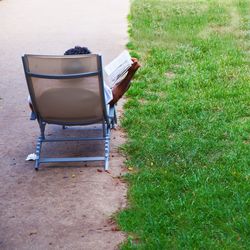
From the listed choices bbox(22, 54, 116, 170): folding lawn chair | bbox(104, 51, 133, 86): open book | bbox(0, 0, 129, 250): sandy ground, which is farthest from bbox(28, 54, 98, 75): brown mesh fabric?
bbox(0, 0, 129, 250): sandy ground

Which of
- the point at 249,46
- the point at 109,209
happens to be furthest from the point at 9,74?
the point at 109,209

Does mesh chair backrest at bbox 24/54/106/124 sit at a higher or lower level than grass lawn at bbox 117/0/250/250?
higher

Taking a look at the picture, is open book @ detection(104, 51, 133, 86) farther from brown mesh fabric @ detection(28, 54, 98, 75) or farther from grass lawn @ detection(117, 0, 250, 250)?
grass lawn @ detection(117, 0, 250, 250)

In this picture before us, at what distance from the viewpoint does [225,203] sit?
4535mm

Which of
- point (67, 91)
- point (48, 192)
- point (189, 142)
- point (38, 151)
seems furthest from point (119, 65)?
point (48, 192)

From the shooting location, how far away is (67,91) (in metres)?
5.26

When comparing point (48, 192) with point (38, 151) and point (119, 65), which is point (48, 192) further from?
point (119, 65)

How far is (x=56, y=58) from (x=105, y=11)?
9.91 meters

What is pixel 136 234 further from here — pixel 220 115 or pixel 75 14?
pixel 75 14

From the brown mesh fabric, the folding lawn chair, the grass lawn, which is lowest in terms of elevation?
the grass lawn

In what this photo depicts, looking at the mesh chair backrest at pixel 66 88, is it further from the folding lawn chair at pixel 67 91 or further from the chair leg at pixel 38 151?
the chair leg at pixel 38 151

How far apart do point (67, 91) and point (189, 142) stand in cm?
133

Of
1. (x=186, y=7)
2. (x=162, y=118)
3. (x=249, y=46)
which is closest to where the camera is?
(x=162, y=118)

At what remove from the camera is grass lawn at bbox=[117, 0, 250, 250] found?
4211 millimetres
